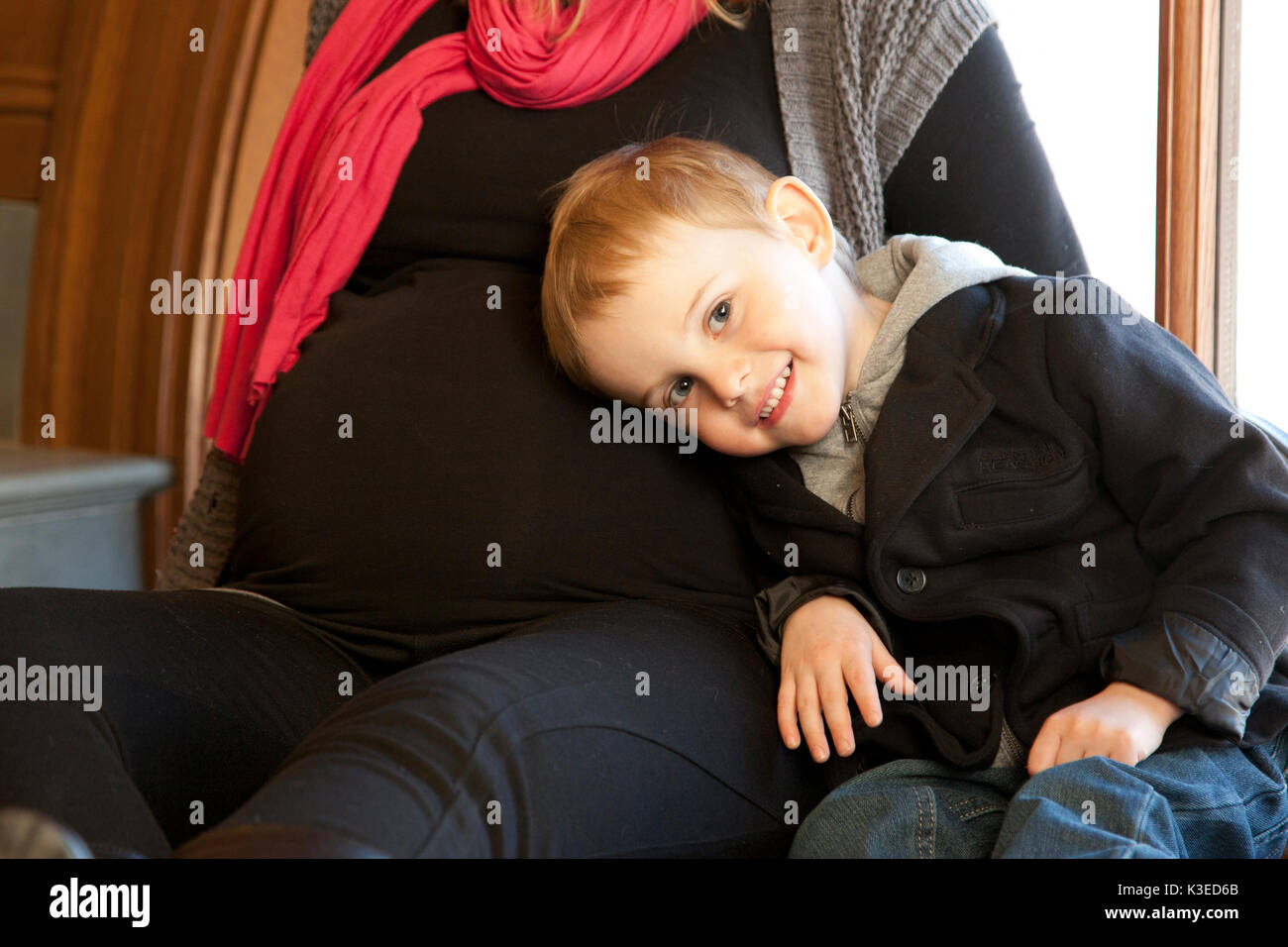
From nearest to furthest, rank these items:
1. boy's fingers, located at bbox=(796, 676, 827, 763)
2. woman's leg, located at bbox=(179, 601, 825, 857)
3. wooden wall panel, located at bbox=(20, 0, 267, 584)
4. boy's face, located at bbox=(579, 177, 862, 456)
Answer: woman's leg, located at bbox=(179, 601, 825, 857) → boy's fingers, located at bbox=(796, 676, 827, 763) → boy's face, located at bbox=(579, 177, 862, 456) → wooden wall panel, located at bbox=(20, 0, 267, 584)

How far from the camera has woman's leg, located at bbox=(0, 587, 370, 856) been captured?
739mm

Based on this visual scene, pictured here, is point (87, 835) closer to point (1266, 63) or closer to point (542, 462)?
point (542, 462)

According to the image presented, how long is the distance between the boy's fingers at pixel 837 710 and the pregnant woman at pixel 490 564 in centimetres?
4

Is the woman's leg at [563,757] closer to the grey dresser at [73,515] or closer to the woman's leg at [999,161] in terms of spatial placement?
the woman's leg at [999,161]

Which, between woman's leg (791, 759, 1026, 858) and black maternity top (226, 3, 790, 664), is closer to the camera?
woman's leg (791, 759, 1026, 858)

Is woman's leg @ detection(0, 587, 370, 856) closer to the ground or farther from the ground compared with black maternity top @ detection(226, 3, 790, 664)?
closer to the ground

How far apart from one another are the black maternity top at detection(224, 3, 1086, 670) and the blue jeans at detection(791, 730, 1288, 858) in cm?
23

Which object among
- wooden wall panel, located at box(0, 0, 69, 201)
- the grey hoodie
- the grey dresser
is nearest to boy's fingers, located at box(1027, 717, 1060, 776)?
the grey hoodie

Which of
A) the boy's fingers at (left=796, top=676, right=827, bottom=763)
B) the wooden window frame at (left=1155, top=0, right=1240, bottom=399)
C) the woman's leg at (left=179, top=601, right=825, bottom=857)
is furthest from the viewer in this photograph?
the wooden window frame at (left=1155, top=0, right=1240, bottom=399)

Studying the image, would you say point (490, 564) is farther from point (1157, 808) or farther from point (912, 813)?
point (1157, 808)

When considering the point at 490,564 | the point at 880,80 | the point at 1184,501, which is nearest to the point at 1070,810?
the point at 1184,501

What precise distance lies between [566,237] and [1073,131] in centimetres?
70

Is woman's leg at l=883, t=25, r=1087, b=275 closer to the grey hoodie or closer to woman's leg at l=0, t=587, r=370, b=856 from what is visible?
the grey hoodie
